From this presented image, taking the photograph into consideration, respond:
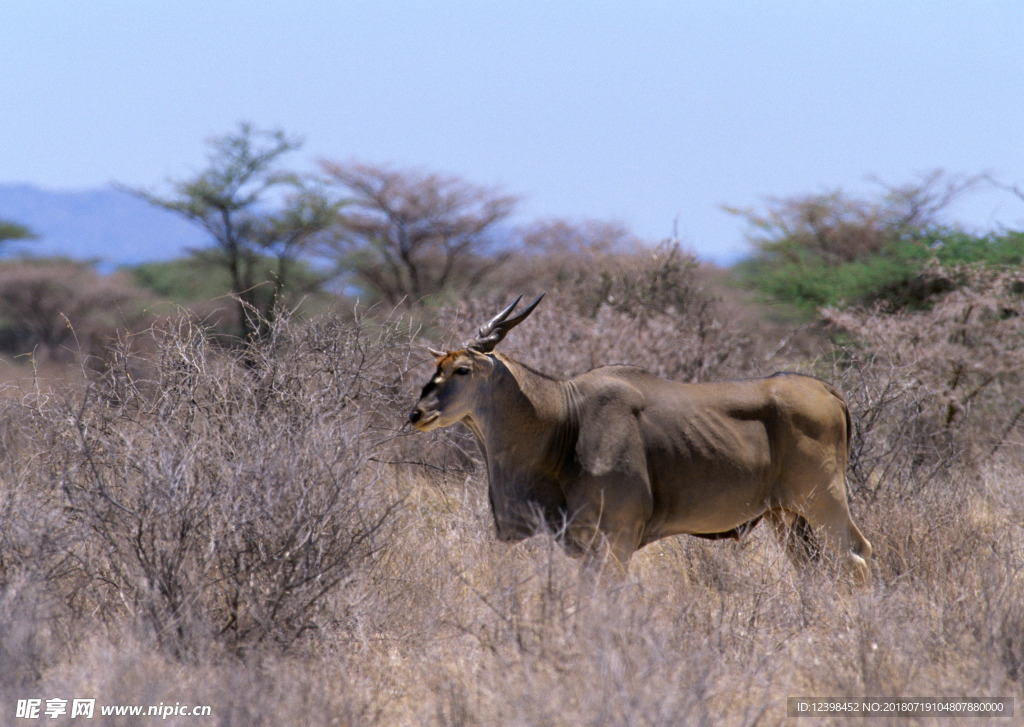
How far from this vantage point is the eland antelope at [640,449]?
5641 mm

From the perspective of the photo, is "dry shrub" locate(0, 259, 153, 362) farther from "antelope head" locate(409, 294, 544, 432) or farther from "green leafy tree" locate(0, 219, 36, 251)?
"antelope head" locate(409, 294, 544, 432)

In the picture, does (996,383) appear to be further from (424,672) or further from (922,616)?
(424,672)

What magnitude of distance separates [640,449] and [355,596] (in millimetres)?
1705

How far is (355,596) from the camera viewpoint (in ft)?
17.4

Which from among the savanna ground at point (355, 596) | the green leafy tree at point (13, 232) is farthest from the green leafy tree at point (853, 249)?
the green leafy tree at point (13, 232)

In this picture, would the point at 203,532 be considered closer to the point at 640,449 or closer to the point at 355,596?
the point at 355,596

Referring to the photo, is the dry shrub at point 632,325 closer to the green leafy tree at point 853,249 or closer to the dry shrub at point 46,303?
the green leafy tree at point 853,249

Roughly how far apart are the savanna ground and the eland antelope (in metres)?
0.29

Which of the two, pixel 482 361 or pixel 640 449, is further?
pixel 640 449

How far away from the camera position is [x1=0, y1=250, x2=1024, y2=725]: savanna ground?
175 inches

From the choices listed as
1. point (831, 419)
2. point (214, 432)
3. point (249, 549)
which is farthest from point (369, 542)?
point (831, 419)

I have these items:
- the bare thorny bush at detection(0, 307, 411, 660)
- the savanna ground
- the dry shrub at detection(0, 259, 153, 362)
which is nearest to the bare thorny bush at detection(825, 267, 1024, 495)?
the savanna ground

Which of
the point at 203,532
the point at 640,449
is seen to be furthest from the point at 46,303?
the point at 640,449

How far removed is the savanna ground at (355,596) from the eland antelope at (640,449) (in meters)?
0.29
